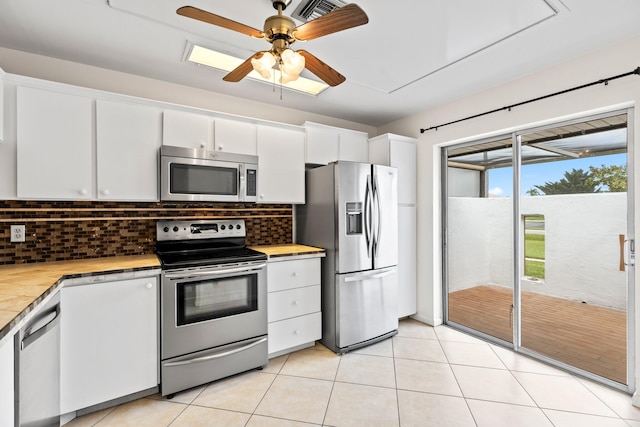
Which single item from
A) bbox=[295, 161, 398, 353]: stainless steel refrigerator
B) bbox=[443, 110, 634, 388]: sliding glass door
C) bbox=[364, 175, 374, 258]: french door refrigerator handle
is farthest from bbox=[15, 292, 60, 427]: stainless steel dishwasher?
bbox=[443, 110, 634, 388]: sliding glass door

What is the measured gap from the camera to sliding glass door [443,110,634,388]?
2236mm

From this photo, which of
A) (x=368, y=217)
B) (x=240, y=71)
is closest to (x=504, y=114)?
(x=368, y=217)

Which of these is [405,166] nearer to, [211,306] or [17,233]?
[211,306]

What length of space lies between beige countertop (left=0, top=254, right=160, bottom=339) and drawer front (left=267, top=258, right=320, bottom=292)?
0.90 m

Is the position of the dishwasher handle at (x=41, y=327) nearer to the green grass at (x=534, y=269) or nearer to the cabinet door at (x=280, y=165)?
the cabinet door at (x=280, y=165)

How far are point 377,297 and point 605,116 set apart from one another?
2344mm

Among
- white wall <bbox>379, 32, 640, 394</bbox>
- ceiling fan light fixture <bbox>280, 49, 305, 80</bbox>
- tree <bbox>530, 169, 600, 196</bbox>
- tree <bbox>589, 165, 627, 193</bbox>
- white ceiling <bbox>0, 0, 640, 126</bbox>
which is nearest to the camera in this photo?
ceiling fan light fixture <bbox>280, 49, 305, 80</bbox>

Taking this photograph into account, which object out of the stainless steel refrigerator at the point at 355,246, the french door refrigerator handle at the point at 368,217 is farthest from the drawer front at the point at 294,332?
the french door refrigerator handle at the point at 368,217

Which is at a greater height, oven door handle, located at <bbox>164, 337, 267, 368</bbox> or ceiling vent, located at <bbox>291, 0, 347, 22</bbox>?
ceiling vent, located at <bbox>291, 0, 347, 22</bbox>

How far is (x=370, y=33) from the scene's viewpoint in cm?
198

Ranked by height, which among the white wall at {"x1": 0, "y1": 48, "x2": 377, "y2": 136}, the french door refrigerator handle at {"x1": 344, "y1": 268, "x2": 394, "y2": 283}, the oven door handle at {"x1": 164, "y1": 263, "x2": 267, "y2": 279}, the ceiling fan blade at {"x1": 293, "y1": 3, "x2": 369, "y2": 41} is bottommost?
the french door refrigerator handle at {"x1": 344, "y1": 268, "x2": 394, "y2": 283}

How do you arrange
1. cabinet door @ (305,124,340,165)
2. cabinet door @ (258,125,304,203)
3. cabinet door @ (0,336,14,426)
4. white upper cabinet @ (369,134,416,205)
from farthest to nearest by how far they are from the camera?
1. white upper cabinet @ (369,134,416,205)
2. cabinet door @ (305,124,340,165)
3. cabinet door @ (258,125,304,203)
4. cabinet door @ (0,336,14,426)

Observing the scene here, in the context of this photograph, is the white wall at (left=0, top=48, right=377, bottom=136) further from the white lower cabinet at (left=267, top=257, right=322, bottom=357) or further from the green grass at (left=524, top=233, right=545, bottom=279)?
the green grass at (left=524, top=233, right=545, bottom=279)

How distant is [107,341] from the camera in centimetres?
192
